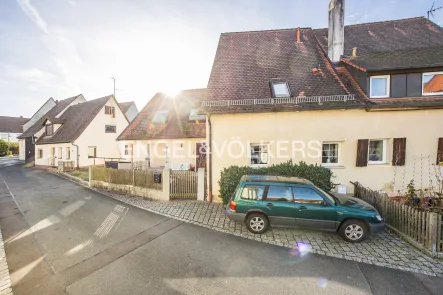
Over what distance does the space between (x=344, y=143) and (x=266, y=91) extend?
427cm

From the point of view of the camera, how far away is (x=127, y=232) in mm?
6199

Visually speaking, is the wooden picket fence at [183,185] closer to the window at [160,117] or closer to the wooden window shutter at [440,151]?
the window at [160,117]

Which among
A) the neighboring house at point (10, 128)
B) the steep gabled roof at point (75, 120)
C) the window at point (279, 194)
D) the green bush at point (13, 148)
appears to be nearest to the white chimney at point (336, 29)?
the window at point (279, 194)

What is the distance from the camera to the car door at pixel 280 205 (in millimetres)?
5746

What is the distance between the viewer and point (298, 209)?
5.68 m

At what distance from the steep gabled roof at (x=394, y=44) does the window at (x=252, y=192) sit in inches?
309

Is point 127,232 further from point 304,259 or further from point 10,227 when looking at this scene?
point 304,259

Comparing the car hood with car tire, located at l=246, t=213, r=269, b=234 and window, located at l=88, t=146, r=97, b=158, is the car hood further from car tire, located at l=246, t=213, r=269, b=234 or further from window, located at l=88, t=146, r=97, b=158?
window, located at l=88, t=146, r=97, b=158

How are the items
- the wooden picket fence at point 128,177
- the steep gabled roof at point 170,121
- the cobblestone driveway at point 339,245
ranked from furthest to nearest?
the steep gabled roof at point 170,121
the wooden picket fence at point 128,177
the cobblestone driveway at point 339,245

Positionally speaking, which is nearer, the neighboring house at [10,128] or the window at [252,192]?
the window at [252,192]

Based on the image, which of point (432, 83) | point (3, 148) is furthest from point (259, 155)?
point (3, 148)

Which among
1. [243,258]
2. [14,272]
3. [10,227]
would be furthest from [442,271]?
[10,227]

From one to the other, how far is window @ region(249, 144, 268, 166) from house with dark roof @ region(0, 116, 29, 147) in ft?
Answer: 213

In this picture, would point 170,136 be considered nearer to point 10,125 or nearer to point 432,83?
point 432,83
